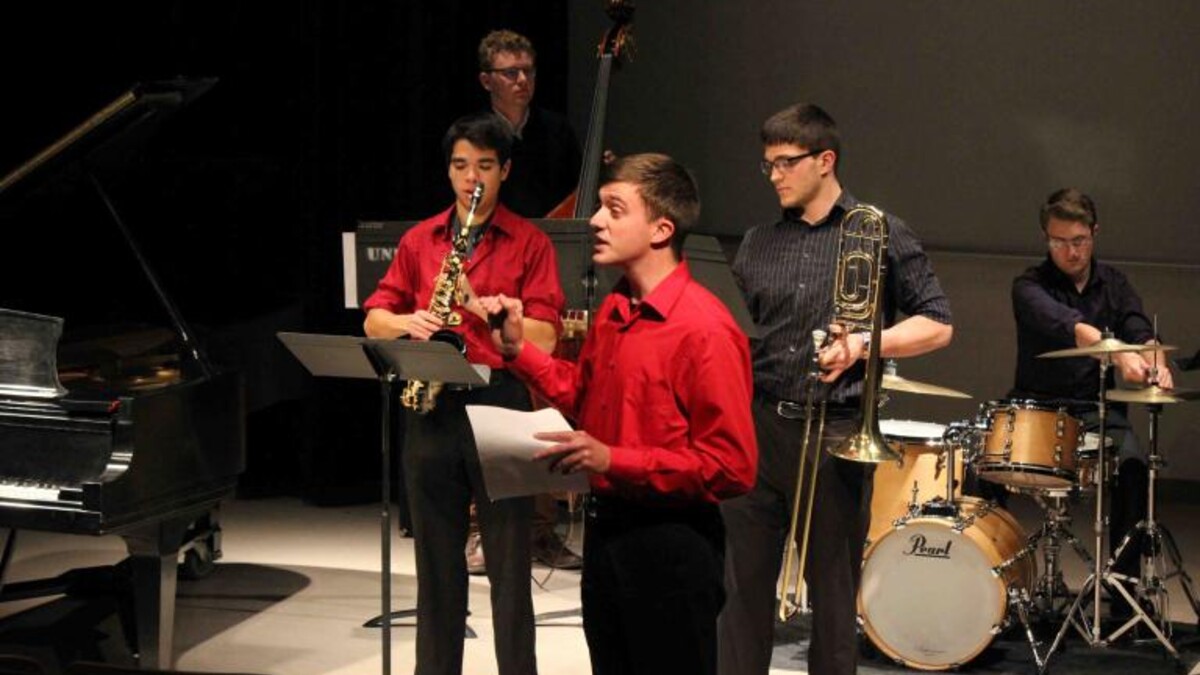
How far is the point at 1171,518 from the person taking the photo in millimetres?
8516

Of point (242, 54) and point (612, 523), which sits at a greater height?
point (242, 54)

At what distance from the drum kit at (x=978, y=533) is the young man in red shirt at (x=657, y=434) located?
228 cm

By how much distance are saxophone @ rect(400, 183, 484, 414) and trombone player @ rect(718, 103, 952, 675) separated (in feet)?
2.45

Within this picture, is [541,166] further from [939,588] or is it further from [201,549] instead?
[939,588]

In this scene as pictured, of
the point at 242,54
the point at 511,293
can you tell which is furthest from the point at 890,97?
the point at 511,293

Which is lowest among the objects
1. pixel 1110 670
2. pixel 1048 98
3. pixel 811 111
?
pixel 1110 670

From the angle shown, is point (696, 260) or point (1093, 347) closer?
point (696, 260)

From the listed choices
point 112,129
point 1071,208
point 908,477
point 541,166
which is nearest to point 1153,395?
point 1071,208

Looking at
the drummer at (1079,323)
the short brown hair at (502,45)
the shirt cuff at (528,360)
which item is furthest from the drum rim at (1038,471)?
the shirt cuff at (528,360)

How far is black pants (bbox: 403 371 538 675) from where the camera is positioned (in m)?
4.75

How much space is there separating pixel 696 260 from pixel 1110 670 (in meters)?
2.38

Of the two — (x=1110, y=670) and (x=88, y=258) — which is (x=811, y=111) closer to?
(x=1110, y=670)

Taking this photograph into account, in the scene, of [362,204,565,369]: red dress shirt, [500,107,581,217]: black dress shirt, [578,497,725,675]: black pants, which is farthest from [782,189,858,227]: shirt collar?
[500,107,581,217]: black dress shirt

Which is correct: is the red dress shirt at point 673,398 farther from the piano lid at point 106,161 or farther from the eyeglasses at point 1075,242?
the eyeglasses at point 1075,242
